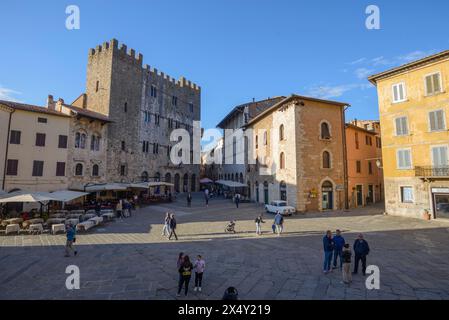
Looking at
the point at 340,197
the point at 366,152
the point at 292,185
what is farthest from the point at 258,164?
the point at 366,152

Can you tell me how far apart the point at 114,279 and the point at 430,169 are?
22.2m

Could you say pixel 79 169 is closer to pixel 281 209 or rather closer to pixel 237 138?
pixel 281 209

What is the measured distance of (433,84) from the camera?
19.4 meters

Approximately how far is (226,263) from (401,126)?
65.3ft

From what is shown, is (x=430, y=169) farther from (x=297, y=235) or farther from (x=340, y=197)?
(x=297, y=235)

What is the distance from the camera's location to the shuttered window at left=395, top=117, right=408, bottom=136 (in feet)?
68.4

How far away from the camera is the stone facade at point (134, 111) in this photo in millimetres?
34000

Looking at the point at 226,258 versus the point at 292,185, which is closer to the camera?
the point at 226,258

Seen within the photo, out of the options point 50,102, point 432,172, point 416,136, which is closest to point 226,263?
point 432,172

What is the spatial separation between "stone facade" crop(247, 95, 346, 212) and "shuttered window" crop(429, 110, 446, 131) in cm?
767

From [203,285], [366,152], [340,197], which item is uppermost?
[366,152]

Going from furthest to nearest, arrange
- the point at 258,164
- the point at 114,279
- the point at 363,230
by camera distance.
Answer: the point at 258,164 < the point at 363,230 < the point at 114,279

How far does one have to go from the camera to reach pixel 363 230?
15914 millimetres

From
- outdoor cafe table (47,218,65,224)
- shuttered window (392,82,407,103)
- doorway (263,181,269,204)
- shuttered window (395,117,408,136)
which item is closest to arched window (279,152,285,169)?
doorway (263,181,269,204)
